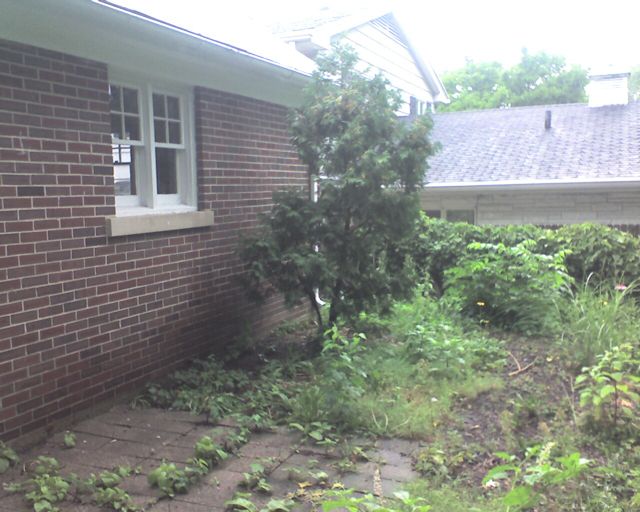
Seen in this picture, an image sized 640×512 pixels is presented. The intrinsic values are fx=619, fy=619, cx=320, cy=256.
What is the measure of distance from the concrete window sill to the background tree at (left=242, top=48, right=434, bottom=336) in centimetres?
53

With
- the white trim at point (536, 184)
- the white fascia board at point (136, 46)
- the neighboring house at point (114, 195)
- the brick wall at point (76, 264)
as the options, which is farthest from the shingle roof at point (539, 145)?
the brick wall at point (76, 264)

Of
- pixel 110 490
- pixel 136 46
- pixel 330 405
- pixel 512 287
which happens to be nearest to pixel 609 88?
pixel 512 287

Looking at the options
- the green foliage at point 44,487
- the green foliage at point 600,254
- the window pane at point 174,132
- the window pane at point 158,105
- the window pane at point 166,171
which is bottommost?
the green foliage at point 44,487

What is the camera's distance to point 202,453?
4.04 m

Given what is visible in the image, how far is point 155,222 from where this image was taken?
556 centimetres

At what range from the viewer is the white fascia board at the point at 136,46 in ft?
13.6

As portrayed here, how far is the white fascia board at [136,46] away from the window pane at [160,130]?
424 millimetres

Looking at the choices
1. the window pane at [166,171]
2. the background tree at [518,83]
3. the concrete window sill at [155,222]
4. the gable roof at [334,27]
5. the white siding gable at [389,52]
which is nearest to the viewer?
the concrete window sill at [155,222]

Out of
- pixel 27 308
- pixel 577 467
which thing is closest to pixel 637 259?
pixel 577 467

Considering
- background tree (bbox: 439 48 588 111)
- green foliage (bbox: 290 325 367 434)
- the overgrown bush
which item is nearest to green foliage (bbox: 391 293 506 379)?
green foliage (bbox: 290 325 367 434)

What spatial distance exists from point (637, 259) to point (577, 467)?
20.9ft

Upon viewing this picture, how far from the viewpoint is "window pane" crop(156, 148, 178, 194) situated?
6.07m

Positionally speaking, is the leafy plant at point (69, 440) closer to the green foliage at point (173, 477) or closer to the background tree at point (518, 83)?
the green foliage at point (173, 477)

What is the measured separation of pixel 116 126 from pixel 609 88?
614 inches
